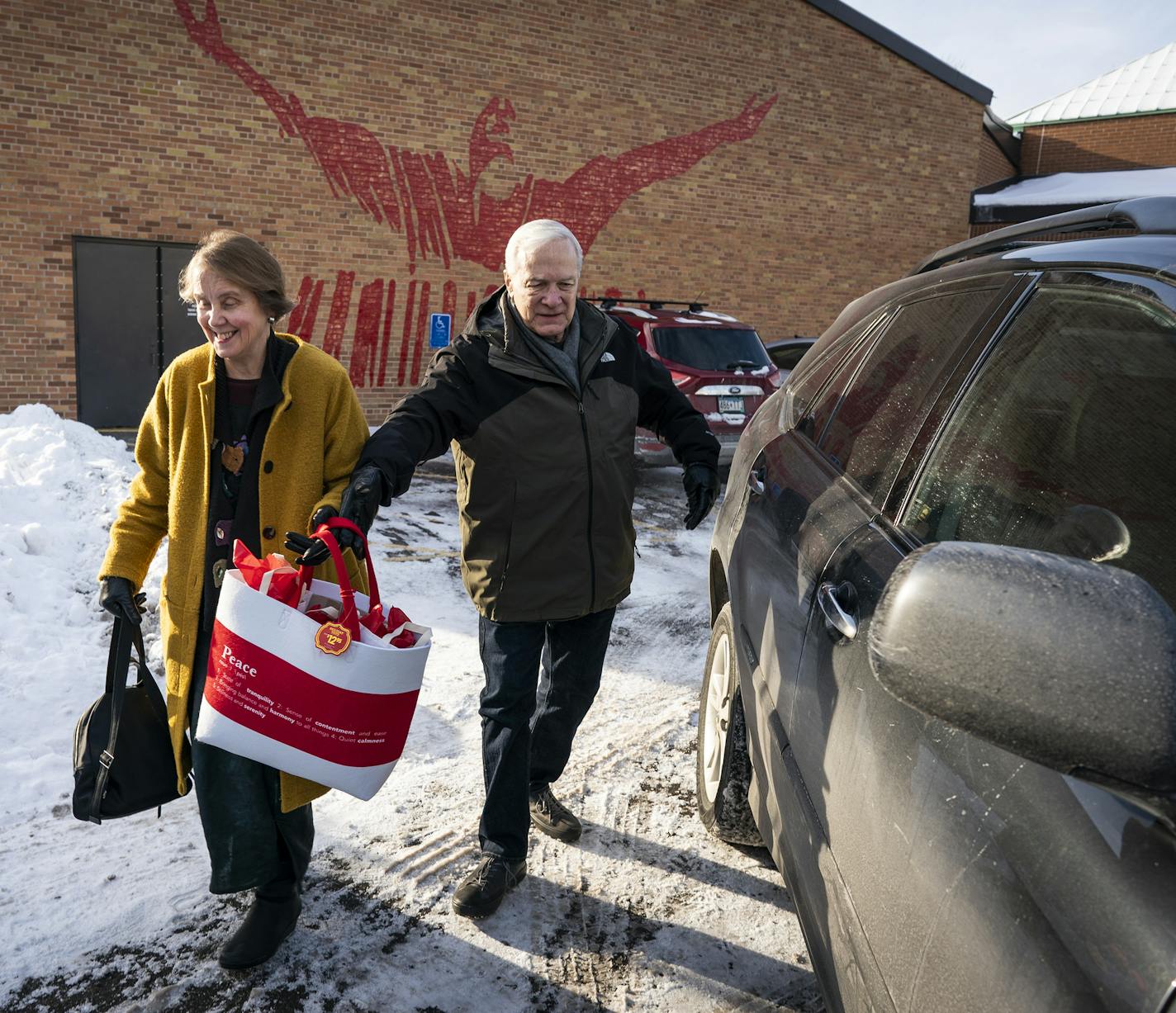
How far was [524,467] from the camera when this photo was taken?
2758mm

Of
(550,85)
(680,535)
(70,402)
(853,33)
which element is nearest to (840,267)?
(853,33)

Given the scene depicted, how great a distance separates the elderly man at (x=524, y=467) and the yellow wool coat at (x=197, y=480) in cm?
15

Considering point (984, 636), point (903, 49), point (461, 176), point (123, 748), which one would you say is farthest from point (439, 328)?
point (984, 636)

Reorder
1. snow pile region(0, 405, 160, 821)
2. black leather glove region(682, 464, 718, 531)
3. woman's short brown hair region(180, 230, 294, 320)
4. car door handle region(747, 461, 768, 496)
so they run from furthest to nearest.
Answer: snow pile region(0, 405, 160, 821) → black leather glove region(682, 464, 718, 531) → car door handle region(747, 461, 768, 496) → woman's short brown hair region(180, 230, 294, 320)

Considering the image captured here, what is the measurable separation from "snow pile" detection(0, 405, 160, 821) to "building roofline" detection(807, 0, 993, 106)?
41.4ft

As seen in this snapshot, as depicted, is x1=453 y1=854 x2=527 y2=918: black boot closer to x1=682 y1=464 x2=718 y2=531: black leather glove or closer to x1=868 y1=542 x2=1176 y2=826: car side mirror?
x1=682 y1=464 x2=718 y2=531: black leather glove

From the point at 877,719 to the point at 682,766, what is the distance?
2318mm

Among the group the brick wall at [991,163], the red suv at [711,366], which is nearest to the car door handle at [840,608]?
the red suv at [711,366]

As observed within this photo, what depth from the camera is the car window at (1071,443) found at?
1408mm

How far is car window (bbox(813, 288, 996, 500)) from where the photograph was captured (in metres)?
2.09

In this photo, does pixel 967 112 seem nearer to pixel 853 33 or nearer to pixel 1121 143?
pixel 853 33

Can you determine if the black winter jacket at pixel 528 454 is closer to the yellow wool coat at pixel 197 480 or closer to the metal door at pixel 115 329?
the yellow wool coat at pixel 197 480

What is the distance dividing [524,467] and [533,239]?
2.15 ft

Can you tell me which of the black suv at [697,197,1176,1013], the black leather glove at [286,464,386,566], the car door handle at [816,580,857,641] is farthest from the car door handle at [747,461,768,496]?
the black leather glove at [286,464,386,566]
